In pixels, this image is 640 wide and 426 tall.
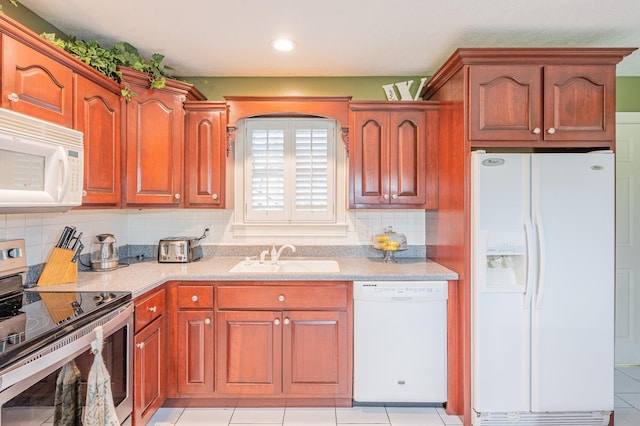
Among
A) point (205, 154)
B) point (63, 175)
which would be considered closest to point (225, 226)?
point (205, 154)

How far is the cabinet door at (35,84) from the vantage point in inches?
62.7

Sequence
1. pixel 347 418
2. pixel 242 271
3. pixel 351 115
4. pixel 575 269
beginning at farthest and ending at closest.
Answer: pixel 351 115 → pixel 242 271 → pixel 347 418 → pixel 575 269

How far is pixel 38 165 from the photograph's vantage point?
5.45ft

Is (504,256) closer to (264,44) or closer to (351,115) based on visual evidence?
(351,115)

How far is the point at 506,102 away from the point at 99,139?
2412 mm

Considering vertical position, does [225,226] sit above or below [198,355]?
above

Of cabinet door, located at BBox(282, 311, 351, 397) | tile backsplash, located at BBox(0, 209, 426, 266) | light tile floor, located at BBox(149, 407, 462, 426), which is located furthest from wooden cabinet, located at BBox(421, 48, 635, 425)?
tile backsplash, located at BBox(0, 209, 426, 266)

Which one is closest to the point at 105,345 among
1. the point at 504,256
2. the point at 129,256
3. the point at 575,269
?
the point at 129,256

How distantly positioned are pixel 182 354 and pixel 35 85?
1.69 m

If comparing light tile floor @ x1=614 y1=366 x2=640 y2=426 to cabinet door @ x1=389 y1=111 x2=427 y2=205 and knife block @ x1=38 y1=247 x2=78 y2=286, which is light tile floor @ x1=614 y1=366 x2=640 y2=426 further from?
knife block @ x1=38 y1=247 x2=78 y2=286

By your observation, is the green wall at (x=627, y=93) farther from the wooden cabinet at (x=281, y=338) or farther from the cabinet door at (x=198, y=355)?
the cabinet door at (x=198, y=355)

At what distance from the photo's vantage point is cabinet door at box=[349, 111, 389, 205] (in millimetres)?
2699

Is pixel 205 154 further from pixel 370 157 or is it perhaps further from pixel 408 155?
pixel 408 155

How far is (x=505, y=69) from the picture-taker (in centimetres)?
218
